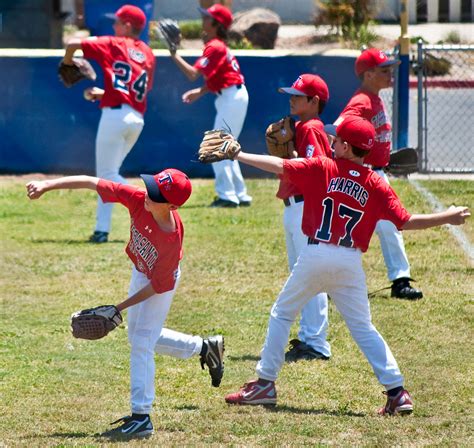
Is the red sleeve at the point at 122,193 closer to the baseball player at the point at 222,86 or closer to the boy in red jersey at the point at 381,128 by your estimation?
the boy in red jersey at the point at 381,128

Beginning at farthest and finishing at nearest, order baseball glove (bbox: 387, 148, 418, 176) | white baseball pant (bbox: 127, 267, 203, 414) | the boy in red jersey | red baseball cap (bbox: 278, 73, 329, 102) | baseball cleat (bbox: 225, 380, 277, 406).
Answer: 1. baseball glove (bbox: 387, 148, 418, 176)
2. the boy in red jersey
3. red baseball cap (bbox: 278, 73, 329, 102)
4. baseball cleat (bbox: 225, 380, 277, 406)
5. white baseball pant (bbox: 127, 267, 203, 414)

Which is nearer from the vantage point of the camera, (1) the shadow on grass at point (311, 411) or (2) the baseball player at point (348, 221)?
(2) the baseball player at point (348, 221)

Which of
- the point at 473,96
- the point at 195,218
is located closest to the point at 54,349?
the point at 195,218

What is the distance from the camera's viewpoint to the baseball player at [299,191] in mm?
7070

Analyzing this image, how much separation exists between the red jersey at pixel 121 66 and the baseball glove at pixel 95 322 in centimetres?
572

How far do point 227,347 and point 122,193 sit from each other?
2.10 metres

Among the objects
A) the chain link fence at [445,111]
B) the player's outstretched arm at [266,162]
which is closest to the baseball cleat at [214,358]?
the player's outstretched arm at [266,162]

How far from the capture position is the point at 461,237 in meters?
11.6

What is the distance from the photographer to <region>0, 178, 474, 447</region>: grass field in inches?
241

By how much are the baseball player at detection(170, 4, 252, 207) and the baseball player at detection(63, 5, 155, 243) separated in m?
1.28

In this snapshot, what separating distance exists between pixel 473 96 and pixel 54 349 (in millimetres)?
15201

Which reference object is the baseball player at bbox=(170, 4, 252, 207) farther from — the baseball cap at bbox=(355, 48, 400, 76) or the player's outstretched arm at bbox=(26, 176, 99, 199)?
the player's outstretched arm at bbox=(26, 176, 99, 199)

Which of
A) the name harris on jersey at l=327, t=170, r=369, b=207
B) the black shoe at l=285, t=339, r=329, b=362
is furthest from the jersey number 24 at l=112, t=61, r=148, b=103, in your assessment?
the name harris on jersey at l=327, t=170, r=369, b=207

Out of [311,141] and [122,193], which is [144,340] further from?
[311,141]
